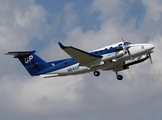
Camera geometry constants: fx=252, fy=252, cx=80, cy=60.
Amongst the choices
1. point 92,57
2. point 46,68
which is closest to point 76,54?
point 92,57

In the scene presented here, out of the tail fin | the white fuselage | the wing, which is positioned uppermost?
the tail fin

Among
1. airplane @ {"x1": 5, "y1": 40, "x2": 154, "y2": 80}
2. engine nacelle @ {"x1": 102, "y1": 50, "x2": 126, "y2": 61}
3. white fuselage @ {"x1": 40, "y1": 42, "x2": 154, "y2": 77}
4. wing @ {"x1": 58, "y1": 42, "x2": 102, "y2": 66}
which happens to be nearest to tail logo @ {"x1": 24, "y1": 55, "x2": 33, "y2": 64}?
airplane @ {"x1": 5, "y1": 40, "x2": 154, "y2": 80}

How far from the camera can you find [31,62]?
96.4 ft

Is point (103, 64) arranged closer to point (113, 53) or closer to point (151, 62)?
point (113, 53)

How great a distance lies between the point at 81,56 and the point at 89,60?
3.98ft

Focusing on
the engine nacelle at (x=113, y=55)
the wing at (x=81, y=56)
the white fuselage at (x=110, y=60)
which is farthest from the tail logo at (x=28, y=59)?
the engine nacelle at (x=113, y=55)

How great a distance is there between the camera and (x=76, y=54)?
2475 centimetres

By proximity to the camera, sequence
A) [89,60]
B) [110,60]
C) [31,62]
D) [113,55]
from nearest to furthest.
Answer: [113,55] < [110,60] < [89,60] < [31,62]

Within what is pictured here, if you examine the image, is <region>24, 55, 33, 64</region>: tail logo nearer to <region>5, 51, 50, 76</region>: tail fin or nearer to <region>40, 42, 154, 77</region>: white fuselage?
<region>5, 51, 50, 76</region>: tail fin

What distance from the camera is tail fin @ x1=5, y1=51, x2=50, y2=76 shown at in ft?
95.0

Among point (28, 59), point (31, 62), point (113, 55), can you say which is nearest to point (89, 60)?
point (113, 55)

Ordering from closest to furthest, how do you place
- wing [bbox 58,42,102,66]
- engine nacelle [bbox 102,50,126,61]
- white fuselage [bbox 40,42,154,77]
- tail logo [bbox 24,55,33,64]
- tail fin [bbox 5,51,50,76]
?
wing [bbox 58,42,102,66], white fuselage [bbox 40,42,154,77], engine nacelle [bbox 102,50,126,61], tail fin [bbox 5,51,50,76], tail logo [bbox 24,55,33,64]

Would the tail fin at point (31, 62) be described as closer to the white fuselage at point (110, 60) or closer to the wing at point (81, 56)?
the white fuselage at point (110, 60)

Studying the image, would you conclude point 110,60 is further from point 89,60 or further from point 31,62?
point 31,62
